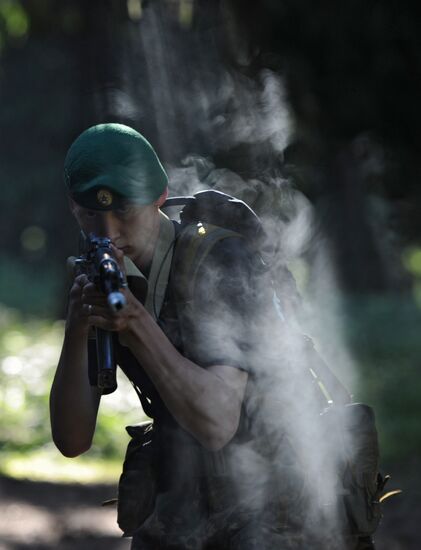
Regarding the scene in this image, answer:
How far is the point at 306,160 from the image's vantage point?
1159 centimetres

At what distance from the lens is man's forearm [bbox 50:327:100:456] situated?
2904 mm

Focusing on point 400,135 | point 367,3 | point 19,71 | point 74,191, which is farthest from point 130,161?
point 19,71

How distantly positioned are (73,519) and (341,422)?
485cm

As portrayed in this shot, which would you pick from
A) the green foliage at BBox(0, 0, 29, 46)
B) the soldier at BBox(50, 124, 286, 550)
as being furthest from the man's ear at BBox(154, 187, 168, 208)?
the green foliage at BBox(0, 0, 29, 46)

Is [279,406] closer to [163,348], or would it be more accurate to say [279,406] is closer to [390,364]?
[163,348]

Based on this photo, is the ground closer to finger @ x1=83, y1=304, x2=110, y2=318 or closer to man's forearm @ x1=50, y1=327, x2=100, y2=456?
man's forearm @ x1=50, y1=327, x2=100, y2=456

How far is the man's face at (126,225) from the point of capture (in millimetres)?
2805

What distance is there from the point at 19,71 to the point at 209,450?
58.8ft

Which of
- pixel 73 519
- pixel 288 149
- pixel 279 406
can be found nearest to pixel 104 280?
pixel 279 406

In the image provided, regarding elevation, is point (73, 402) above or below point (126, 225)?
below

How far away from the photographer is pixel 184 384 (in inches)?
98.8

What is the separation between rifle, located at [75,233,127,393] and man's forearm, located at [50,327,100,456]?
0.53 ft

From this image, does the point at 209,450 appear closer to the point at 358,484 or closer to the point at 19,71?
the point at 358,484

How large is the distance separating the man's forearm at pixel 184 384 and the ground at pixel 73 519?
14.0ft
